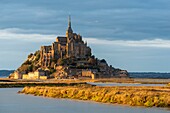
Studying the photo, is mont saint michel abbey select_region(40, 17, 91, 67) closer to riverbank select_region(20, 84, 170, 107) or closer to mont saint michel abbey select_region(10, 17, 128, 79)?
mont saint michel abbey select_region(10, 17, 128, 79)

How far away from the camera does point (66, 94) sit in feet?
160

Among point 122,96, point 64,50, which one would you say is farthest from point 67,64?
point 122,96

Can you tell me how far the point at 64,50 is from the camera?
16088 centimetres

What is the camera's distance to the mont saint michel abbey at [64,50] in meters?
158

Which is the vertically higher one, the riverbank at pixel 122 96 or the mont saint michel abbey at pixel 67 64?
the mont saint michel abbey at pixel 67 64

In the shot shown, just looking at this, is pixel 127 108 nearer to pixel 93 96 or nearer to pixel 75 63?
pixel 93 96

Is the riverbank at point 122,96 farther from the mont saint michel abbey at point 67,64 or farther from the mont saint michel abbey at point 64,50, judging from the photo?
the mont saint michel abbey at point 64,50

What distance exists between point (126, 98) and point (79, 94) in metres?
9.09

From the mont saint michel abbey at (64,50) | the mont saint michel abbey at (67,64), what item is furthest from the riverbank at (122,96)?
the mont saint michel abbey at (64,50)

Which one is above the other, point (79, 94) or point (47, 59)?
point (47, 59)

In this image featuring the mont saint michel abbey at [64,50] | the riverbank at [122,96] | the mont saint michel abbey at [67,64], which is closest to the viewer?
the riverbank at [122,96]

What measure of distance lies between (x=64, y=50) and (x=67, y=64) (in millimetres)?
8458

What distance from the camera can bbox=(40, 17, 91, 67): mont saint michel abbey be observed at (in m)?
158

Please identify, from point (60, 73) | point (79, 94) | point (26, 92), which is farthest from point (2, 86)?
point (60, 73)
